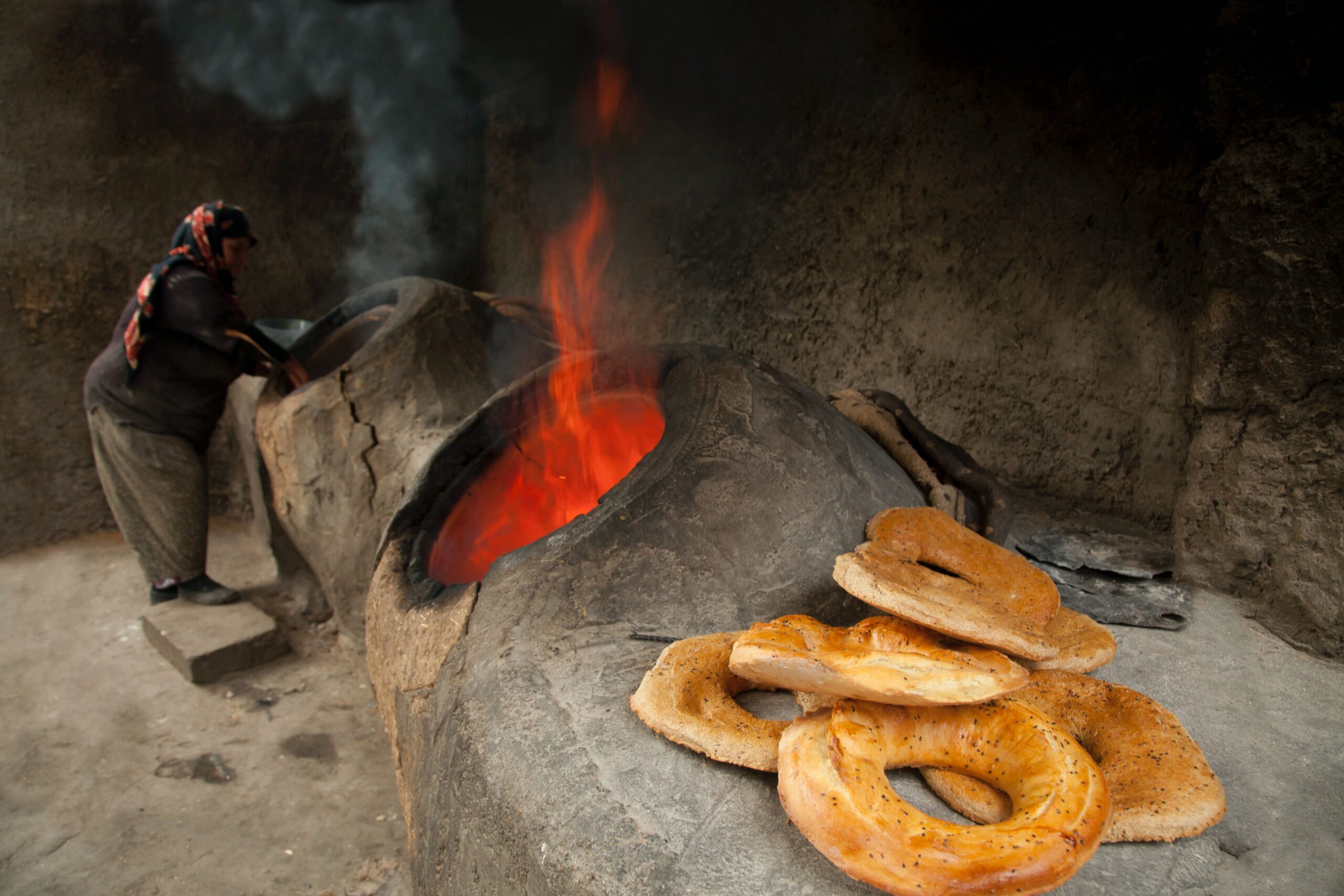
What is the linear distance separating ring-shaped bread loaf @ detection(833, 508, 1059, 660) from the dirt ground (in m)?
1.97

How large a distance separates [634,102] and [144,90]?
10.6 feet

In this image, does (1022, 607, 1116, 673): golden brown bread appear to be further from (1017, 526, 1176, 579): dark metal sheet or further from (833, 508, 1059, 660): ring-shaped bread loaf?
(1017, 526, 1176, 579): dark metal sheet

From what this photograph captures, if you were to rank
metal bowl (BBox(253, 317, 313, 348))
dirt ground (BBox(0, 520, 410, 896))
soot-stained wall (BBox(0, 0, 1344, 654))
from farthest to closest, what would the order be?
metal bowl (BBox(253, 317, 313, 348)), dirt ground (BBox(0, 520, 410, 896)), soot-stained wall (BBox(0, 0, 1344, 654))

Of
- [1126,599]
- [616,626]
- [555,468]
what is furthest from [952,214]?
[616,626]

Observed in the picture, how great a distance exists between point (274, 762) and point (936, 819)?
116 inches

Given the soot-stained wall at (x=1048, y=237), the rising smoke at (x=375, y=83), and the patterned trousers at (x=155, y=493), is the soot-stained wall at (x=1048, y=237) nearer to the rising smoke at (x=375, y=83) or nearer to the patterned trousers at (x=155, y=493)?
the rising smoke at (x=375, y=83)

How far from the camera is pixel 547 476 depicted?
271cm

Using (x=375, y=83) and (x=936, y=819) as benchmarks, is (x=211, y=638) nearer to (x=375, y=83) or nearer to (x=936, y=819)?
(x=936, y=819)

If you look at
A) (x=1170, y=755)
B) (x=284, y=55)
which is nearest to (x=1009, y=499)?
(x=1170, y=755)

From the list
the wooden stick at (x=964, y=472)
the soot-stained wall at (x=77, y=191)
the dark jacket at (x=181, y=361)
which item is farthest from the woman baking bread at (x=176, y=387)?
the wooden stick at (x=964, y=472)

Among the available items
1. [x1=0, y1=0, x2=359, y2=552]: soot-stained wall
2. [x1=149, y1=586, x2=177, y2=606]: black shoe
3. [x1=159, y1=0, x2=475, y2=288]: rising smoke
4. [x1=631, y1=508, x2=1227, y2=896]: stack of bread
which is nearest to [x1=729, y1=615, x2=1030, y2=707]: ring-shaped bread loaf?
[x1=631, y1=508, x2=1227, y2=896]: stack of bread

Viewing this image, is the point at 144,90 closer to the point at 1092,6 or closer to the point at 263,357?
the point at 263,357

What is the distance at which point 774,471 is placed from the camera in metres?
2.12

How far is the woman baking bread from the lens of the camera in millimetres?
3877
